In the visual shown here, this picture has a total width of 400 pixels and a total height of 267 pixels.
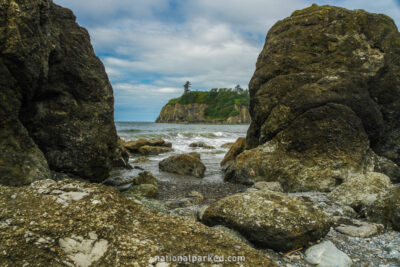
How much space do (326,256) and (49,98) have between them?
7.59 m

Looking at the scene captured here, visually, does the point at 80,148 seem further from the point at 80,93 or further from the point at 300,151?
the point at 300,151

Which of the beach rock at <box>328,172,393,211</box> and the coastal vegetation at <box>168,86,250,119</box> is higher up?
the coastal vegetation at <box>168,86,250,119</box>

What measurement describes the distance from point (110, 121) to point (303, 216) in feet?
21.0

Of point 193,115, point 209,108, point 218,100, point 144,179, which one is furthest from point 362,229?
point 218,100

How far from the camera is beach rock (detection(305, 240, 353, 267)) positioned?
370 centimetres

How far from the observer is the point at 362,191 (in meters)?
6.61

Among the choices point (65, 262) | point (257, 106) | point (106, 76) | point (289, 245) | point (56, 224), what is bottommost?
point (289, 245)

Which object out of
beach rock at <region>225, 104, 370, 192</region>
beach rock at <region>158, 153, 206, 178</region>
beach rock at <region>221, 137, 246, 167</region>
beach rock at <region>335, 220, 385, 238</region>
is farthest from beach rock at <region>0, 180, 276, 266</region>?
beach rock at <region>221, 137, 246, 167</region>

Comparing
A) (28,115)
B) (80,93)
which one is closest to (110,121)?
(80,93)

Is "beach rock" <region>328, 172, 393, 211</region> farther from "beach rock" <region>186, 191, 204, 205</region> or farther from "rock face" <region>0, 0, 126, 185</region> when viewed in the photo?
"rock face" <region>0, 0, 126, 185</region>

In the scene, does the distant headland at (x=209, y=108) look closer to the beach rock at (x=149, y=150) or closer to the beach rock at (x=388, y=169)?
the beach rock at (x=149, y=150)

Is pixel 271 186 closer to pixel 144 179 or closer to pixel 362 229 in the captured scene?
pixel 362 229

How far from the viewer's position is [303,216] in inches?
170

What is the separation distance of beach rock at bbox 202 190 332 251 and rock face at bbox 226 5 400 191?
4793 mm
